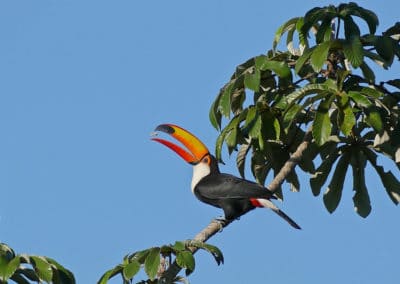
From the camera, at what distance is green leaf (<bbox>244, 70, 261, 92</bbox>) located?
7969 mm

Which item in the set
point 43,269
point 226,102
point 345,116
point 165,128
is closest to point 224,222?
point 226,102

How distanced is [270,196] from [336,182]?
707mm

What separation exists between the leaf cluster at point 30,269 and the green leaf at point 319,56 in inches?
82.6

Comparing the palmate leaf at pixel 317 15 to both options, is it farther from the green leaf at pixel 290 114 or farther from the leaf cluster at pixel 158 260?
the leaf cluster at pixel 158 260

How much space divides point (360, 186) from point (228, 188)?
99 cm

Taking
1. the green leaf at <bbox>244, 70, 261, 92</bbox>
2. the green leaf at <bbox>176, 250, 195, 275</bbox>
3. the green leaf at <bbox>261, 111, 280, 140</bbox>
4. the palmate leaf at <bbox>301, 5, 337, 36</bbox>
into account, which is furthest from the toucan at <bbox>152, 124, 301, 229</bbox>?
the green leaf at <bbox>176, 250, 195, 275</bbox>

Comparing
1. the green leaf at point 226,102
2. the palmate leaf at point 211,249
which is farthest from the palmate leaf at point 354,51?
the palmate leaf at point 211,249

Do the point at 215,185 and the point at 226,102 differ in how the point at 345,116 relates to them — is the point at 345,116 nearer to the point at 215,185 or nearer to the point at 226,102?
the point at 226,102

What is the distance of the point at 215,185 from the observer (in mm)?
Answer: 9133

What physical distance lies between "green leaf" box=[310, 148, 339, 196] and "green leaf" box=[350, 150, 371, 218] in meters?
0.15

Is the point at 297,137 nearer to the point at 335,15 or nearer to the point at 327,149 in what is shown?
the point at 327,149

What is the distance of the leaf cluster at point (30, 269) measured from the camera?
6.85 meters

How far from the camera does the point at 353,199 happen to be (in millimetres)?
8758

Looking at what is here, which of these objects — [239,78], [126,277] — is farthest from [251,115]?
[126,277]
